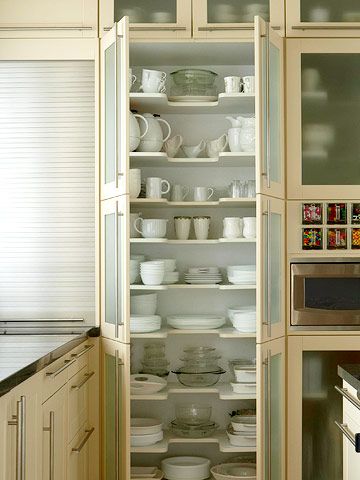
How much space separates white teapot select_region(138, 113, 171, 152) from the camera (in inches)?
158

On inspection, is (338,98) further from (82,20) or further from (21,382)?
(21,382)

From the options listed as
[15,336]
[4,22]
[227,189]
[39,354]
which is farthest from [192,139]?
[39,354]

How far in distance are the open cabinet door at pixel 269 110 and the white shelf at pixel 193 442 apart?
45.4 inches

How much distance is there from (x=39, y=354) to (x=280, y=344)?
4.68 ft

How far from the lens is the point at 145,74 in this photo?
4.00 metres

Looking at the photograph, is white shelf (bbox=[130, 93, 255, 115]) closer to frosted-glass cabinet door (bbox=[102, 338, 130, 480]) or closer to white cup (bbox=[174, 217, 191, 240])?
white cup (bbox=[174, 217, 191, 240])

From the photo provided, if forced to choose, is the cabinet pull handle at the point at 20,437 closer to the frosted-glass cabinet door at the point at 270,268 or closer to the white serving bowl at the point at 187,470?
the frosted-glass cabinet door at the point at 270,268

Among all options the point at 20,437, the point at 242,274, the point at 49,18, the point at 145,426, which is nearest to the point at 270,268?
the point at 242,274

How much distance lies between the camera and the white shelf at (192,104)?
3939 mm

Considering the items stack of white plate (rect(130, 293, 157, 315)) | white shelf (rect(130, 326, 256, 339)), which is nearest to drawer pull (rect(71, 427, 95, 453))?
white shelf (rect(130, 326, 256, 339))

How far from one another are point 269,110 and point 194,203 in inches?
22.2

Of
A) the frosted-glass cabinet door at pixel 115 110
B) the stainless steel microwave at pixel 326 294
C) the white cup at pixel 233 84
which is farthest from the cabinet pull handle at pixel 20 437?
the white cup at pixel 233 84

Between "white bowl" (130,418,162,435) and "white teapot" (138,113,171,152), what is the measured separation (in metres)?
1.28

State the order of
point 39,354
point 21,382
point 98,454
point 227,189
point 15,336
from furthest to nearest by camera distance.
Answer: point 227,189 → point 98,454 → point 15,336 → point 39,354 → point 21,382
